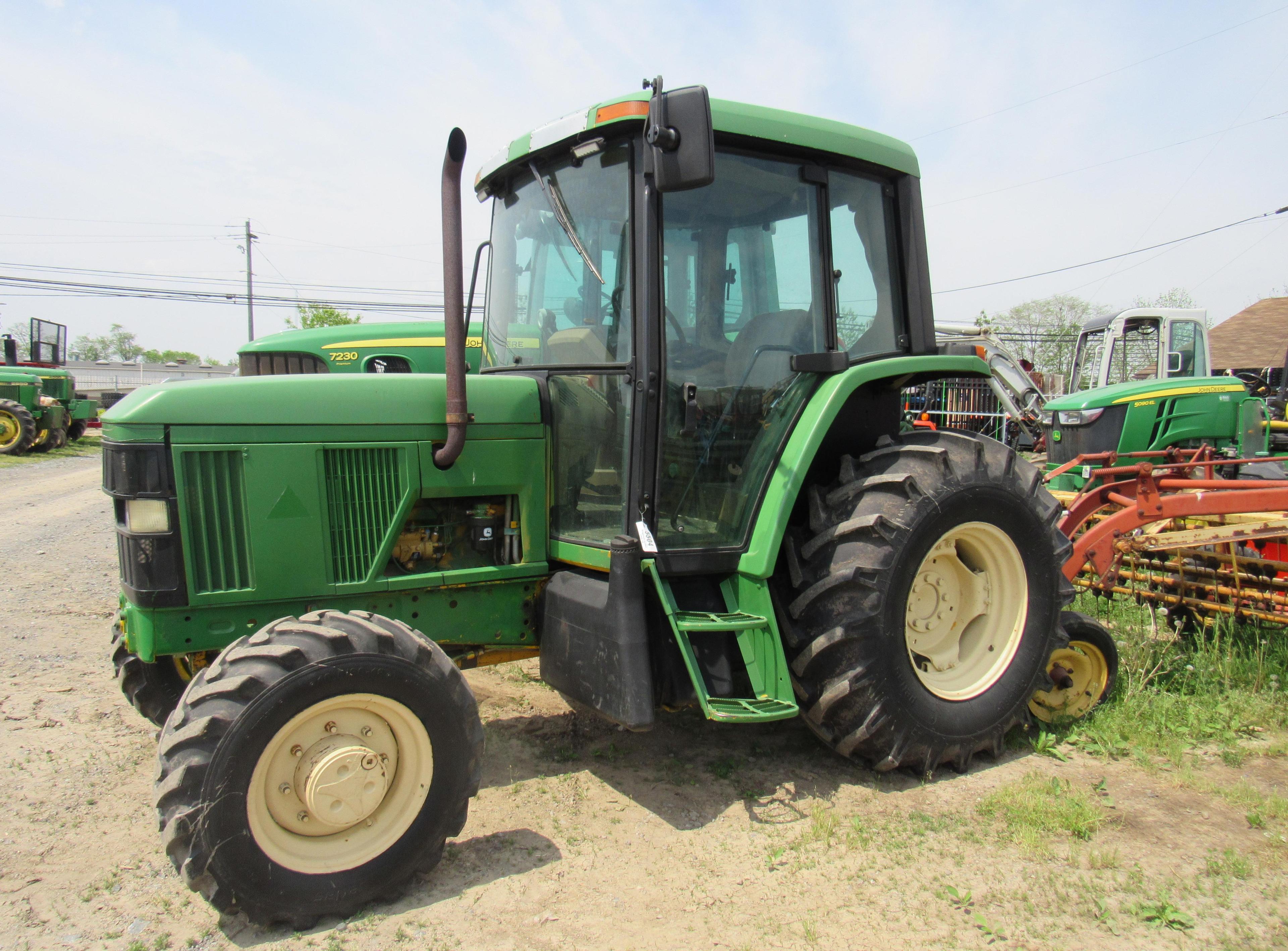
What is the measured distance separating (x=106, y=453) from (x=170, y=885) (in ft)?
4.46

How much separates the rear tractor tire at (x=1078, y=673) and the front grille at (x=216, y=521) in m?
3.31

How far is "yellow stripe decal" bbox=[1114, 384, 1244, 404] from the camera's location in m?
8.53

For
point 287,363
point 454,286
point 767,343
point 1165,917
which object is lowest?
point 1165,917

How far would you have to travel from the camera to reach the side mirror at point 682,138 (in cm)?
273

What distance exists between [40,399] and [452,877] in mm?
18578

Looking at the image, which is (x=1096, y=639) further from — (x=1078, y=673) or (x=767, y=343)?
(x=767, y=343)

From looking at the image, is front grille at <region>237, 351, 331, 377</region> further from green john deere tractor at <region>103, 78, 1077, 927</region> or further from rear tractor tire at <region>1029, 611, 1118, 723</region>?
rear tractor tire at <region>1029, 611, 1118, 723</region>

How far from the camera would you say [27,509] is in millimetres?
9930

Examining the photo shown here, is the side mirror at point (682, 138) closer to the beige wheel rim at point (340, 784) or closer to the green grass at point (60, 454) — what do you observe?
the beige wheel rim at point (340, 784)

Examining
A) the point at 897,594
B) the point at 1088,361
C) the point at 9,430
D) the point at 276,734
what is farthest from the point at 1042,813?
the point at 9,430

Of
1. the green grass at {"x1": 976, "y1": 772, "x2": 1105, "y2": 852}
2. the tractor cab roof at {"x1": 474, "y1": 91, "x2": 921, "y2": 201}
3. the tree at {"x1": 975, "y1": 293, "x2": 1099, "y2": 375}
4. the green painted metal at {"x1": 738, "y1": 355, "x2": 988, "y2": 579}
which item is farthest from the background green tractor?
the tree at {"x1": 975, "y1": 293, "x2": 1099, "y2": 375}

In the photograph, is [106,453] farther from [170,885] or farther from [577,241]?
[577,241]

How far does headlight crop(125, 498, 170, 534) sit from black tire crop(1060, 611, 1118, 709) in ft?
11.5

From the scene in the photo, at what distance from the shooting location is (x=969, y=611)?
12.3 ft
